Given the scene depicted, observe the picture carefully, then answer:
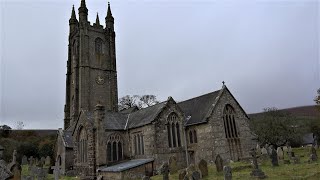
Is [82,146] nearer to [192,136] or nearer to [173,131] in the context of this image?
[173,131]

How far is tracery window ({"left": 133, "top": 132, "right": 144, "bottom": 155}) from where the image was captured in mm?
27966

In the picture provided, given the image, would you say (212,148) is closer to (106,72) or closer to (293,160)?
(293,160)

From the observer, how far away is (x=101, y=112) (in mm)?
27625

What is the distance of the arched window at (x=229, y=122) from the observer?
2895cm

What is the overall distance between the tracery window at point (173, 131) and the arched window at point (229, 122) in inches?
192

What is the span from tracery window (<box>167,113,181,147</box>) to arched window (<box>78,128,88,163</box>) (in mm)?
8754

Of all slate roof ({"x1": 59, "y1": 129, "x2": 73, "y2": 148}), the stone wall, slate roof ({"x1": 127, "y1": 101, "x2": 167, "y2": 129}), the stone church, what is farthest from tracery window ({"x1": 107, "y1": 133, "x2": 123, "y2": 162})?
slate roof ({"x1": 59, "y1": 129, "x2": 73, "y2": 148})

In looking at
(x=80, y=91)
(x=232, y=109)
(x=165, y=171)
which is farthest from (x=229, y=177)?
(x=80, y=91)

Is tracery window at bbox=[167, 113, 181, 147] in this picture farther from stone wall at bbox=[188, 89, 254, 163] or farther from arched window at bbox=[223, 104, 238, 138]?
arched window at bbox=[223, 104, 238, 138]

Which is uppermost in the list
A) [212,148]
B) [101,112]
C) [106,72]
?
[106,72]

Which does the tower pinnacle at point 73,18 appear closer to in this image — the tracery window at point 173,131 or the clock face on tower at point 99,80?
the clock face on tower at point 99,80

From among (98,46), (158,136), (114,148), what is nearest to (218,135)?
(158,136)

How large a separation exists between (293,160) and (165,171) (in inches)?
436

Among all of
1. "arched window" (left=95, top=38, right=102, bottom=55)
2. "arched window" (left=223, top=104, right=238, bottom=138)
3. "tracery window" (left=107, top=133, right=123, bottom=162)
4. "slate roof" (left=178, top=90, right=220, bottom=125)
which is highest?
"arched window" (left=95, top=38, right=102, bottom=55)
